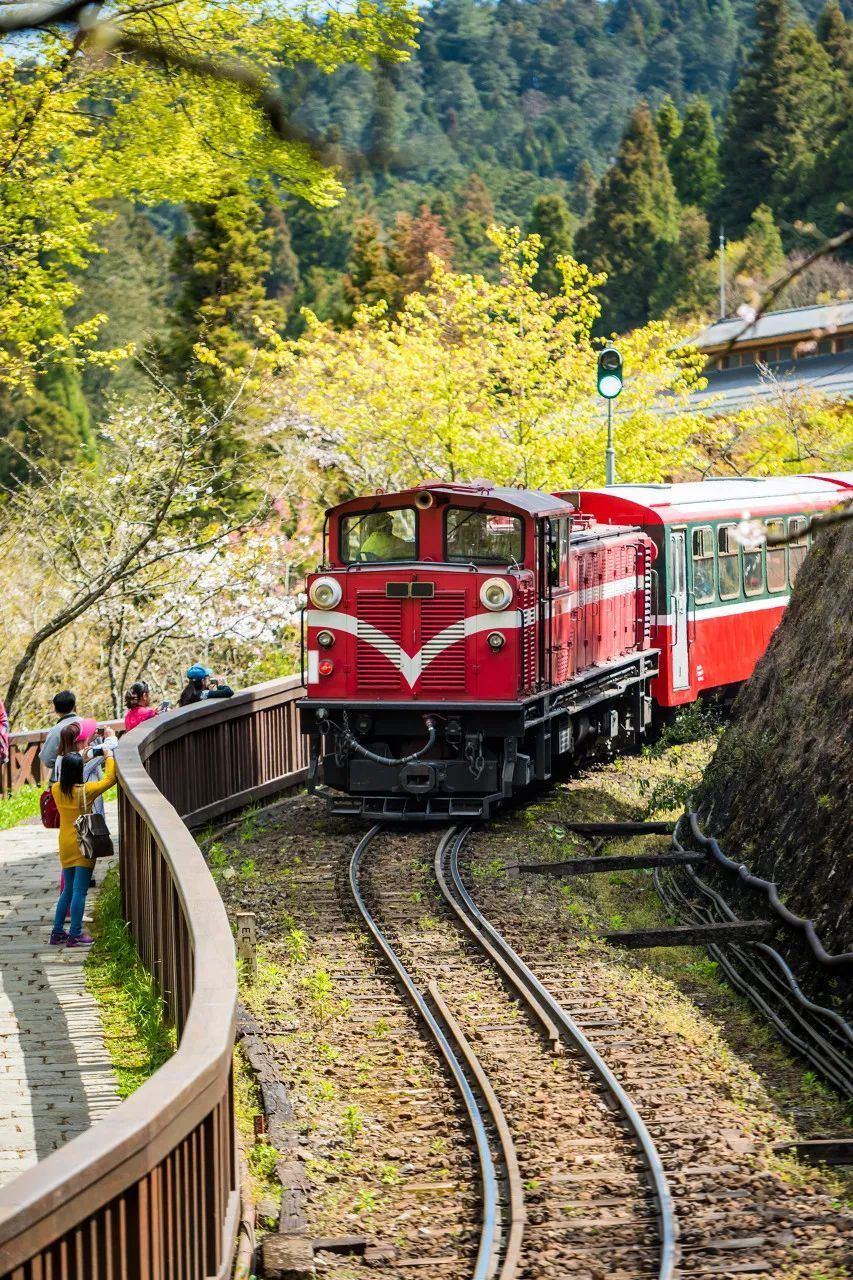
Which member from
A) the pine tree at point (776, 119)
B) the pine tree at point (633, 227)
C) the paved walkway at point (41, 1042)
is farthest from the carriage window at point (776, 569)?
the pine tree at point (776, 119)

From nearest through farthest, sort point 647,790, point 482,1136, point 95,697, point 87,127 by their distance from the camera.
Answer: point 482,1136
point 87,127
point 647,790
point 95,697

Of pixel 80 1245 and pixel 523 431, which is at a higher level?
pixel 523 431

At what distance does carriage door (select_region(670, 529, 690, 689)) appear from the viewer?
21344 millimetres

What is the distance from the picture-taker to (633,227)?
247 feet

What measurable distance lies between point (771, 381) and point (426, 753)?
3175 cm

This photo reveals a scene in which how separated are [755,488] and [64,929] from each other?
1462 centimetres

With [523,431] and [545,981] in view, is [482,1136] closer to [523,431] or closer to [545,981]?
[545,981]

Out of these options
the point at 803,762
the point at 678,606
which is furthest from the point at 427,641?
the point at 678,606

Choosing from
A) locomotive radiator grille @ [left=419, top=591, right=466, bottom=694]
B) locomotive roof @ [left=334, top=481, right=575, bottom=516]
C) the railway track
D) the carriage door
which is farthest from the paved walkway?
the carriage door

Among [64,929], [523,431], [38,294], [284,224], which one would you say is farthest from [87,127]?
[284,224]

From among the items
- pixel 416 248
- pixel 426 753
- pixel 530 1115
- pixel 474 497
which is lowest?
pixel 530 1115

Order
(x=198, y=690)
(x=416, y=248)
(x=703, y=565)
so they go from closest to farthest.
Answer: (x=198, y=690) → (x=703, y=565) → (x=416, y=248)

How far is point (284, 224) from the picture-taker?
285 ft

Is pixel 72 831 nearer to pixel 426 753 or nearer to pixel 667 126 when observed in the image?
pixel 426 753
